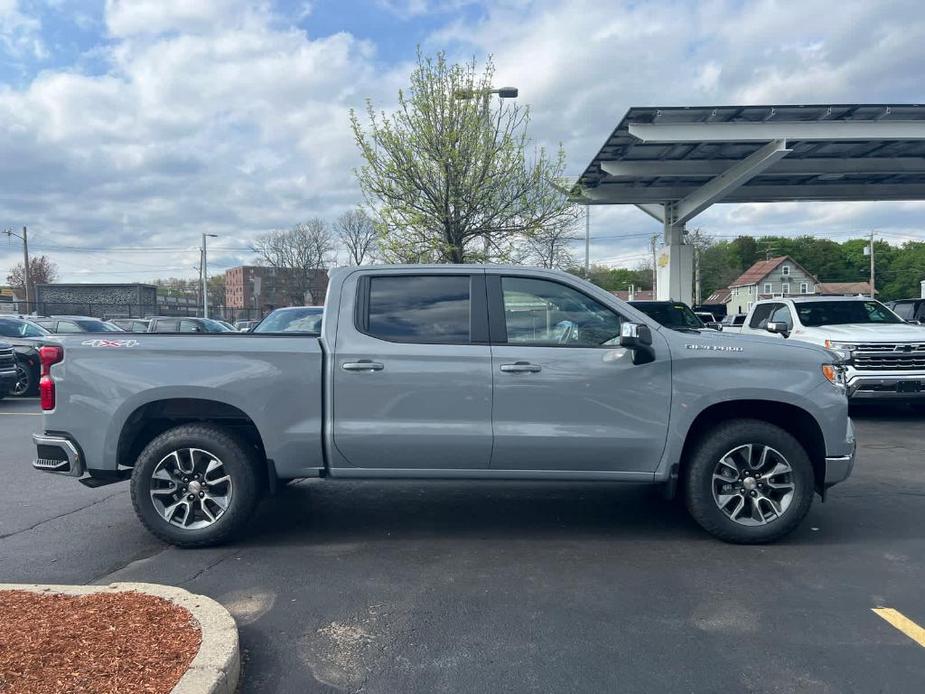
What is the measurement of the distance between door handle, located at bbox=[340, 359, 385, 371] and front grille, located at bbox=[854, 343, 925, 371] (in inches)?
304

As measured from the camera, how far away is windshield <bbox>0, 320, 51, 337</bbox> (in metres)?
14.3

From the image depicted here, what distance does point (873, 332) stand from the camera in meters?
10.0

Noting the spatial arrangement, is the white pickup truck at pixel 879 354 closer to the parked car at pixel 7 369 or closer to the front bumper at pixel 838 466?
the front bumper at pixel 838 466

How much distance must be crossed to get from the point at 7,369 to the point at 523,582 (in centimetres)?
1213

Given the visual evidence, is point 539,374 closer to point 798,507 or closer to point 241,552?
point 798,507

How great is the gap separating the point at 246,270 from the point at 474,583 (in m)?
93.5

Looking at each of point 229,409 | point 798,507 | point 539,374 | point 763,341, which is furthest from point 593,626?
point 229,409

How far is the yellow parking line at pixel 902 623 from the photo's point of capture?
358cm

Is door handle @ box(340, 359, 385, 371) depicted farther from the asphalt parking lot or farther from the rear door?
the asphalt parking lot

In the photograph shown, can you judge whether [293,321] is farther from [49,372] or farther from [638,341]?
[638,341]

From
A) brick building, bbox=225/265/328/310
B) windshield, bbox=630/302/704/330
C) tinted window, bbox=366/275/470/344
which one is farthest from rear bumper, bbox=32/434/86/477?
brick building, bbox=225/265/328/310

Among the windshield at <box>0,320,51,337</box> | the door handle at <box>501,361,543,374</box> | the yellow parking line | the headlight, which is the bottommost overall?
the yellow parking line

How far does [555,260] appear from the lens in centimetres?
4009

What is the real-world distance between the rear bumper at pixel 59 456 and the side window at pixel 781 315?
10.6 m
